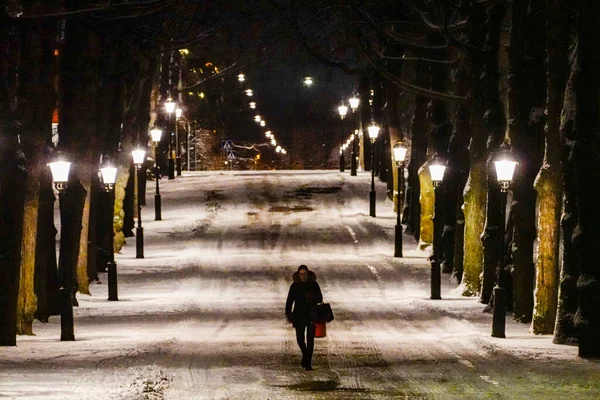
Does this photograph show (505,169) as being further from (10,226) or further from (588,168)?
(10,226)

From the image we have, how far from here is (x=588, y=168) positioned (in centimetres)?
2205

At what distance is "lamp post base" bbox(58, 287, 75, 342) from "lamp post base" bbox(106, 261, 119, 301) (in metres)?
8.68

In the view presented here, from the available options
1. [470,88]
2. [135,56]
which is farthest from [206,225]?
[470,88]

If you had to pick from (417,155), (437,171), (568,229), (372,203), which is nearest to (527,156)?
(568,229)

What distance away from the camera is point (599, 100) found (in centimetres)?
2208

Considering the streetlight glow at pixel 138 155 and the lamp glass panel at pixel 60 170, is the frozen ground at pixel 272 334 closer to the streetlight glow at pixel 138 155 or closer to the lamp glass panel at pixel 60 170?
the lamp glass panel at pixel 60 170

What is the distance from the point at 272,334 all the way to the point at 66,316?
4260mm

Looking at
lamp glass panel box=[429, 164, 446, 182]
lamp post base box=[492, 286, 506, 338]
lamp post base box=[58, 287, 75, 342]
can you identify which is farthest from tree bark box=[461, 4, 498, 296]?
lamp post base box=[58, 287, 75, 342]

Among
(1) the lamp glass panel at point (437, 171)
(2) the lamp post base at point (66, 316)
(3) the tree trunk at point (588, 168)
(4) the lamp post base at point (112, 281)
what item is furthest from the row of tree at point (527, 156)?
(4) the lamp post base at point (112, 281)

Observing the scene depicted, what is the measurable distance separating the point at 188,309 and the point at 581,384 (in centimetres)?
1463

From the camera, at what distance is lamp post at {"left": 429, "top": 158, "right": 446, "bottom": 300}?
3388 cm

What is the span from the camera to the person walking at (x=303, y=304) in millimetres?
21125

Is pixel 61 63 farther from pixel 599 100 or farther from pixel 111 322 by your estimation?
pixel 599 100

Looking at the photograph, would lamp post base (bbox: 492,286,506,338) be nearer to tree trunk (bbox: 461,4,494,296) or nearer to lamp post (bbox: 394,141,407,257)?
tree trunk (bbox: 461,4,494,296)
